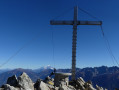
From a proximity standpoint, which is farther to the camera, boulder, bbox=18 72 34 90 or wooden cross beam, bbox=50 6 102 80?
wooden cross beam, bbox=50 6 102 80

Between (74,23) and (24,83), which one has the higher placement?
(74,23)

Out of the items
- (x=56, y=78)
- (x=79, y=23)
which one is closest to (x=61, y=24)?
(x=79, y=23)

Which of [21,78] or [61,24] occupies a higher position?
[61,24]

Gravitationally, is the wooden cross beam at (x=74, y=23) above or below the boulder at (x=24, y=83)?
above

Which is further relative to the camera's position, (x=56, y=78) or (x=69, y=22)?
(x=69, y=22)

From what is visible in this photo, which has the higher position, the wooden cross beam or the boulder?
the wooden cross beam

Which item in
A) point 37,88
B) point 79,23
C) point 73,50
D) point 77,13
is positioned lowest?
point 37,88

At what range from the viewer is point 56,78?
25.2 meters

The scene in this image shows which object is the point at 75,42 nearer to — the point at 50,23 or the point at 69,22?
the point at 69,22

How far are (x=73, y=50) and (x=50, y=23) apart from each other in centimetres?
897

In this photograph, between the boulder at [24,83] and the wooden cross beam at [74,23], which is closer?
the boulder at [24,83]

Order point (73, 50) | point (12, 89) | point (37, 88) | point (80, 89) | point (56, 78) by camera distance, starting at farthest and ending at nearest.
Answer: point (73, 50), point (80, 89), point (56, 78), point (37, 88), point (12, 89)

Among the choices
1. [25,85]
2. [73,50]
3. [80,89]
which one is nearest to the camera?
[25,85]

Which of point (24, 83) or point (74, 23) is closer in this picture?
point (24, 83)
